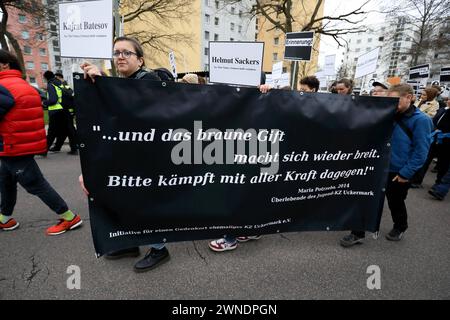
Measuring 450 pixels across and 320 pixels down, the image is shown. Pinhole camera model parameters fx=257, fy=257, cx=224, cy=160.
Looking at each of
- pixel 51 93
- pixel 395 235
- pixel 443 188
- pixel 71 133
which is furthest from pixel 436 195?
pixel 51 93

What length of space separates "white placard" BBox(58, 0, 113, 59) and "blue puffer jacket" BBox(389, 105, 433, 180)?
3.19 meters

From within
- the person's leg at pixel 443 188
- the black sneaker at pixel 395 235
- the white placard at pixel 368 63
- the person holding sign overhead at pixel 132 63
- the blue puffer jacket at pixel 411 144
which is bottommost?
the black sneaker at pixel 395 235

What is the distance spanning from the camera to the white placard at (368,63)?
6062mm

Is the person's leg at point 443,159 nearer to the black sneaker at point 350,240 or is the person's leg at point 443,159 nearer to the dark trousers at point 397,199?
the dark trousers at point 397,199

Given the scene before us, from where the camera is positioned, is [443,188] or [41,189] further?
[443,188]

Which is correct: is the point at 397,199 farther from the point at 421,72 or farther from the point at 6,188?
the point at 421,72

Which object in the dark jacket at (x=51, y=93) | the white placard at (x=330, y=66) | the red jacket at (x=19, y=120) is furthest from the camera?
the white placard at (x=330, y=66)

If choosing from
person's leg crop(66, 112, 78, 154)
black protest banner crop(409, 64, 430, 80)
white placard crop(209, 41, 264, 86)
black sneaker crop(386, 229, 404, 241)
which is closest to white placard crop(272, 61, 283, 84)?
black protest banner crop(409, 64, 430, 80)

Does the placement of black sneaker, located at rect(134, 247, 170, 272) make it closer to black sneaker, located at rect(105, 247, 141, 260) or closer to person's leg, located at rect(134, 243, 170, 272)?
person's leg, located at rect(134, 243, 170, 272)

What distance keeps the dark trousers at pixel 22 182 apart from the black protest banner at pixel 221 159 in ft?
4.47

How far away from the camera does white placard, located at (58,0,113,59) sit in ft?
8.81

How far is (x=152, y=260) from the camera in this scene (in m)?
2.44

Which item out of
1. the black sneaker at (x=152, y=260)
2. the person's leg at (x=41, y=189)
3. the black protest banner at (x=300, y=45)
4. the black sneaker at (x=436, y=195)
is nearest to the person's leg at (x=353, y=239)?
the black sneaker at (x=152, y=260)

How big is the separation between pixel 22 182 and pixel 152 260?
1.70 metres
